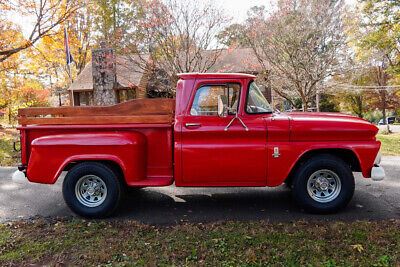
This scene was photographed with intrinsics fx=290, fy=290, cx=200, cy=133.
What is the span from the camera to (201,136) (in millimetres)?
4320

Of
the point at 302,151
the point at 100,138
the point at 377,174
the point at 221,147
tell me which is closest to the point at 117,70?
the point at 100,138

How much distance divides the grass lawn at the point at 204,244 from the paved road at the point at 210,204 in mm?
353

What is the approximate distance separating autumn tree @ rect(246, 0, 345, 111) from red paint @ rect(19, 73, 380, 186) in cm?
742

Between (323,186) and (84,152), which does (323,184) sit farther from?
(84,152)

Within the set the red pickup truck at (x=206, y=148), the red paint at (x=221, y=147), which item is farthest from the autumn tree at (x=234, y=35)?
the red paint at (x=221, y=147)

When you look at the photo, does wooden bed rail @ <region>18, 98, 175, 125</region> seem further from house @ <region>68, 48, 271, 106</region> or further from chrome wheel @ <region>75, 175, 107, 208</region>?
house @ <region>68, 48, 271, 106</region>

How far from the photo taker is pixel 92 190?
4445 mm

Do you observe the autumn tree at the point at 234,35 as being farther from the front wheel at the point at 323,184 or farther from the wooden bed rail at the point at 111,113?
the front wheel at the point at 323,184

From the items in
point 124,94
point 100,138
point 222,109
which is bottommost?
point 100,138

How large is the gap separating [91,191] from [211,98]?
2.33 metres

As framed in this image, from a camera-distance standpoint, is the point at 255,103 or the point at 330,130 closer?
the point at 330,130

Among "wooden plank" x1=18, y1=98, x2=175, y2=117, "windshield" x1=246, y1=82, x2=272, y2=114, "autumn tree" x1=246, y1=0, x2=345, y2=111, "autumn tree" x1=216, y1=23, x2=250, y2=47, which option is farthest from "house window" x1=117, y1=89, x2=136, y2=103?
"windshield" x1=246, y1=82, x2=272, y2=114

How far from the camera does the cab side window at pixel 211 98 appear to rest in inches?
174

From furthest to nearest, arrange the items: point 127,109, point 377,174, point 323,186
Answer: point 127,109 < point 323,186 < point 377,174
